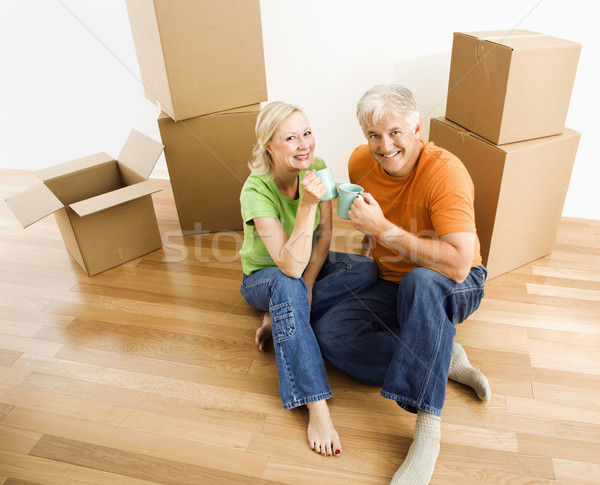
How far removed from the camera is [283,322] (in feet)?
4.24

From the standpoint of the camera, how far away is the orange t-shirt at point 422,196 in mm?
1228

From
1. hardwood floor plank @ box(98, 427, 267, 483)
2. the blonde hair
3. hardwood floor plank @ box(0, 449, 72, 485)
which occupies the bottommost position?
hardwood floor plank @ box(98, 427, 267, 483)

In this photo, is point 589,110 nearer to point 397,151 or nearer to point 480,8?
point 480,8

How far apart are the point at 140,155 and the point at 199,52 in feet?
1.62

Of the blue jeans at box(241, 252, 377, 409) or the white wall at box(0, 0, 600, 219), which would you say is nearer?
the blue jeans at box(241, 252, 377, 409)

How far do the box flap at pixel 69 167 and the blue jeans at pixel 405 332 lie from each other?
4.11ft

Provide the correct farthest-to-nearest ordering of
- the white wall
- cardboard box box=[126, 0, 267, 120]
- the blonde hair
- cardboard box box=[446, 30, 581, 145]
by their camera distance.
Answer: the white wall < cardboard box box=[126, 0, 267, 120] < cardboard box box=[446, 30, 581, 145] < the blonde hair

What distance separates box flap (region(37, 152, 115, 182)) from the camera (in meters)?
1.99

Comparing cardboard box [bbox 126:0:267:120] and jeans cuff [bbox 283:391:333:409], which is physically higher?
cardboard box [bbox 126:0:267:120]

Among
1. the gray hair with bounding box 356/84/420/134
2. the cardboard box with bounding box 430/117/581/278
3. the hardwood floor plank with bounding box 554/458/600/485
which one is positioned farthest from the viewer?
the cardboard box with bounding box 430/117/581/278

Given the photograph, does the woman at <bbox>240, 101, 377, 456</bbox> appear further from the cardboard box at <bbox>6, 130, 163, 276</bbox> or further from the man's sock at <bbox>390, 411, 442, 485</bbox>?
→ the cardboard box at <bbox>6, 130, 163, 276</bbox>

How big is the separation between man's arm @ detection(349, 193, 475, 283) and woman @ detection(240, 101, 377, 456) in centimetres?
13

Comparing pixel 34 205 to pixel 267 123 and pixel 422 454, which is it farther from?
pixel 422 454

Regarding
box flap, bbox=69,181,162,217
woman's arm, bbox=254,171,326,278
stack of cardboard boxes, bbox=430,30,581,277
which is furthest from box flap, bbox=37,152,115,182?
stack of cardboard boxes, bbox=430,30,581,277
